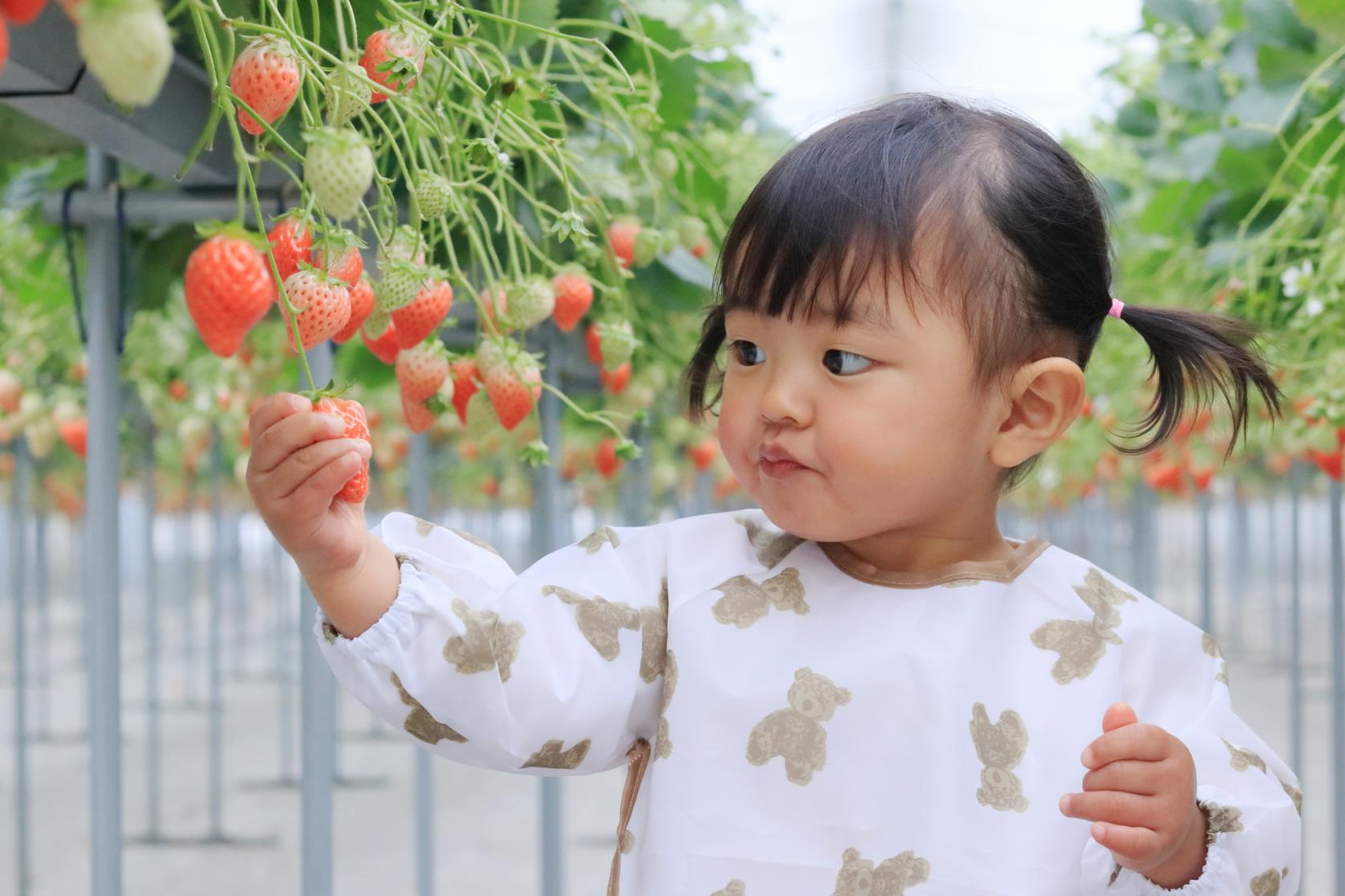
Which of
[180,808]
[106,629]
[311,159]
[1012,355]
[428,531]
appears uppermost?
[311,159]

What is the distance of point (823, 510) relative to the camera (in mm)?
803

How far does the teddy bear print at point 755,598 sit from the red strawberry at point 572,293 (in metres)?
0.20

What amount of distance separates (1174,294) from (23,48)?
183 centimetres

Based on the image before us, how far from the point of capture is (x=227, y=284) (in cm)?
54

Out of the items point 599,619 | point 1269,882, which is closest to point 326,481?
point 599,619

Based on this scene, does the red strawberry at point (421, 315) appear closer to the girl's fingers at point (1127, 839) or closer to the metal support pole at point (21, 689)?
the girl's fingers at point (1127, 839)

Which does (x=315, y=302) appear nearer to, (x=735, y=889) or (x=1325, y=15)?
(x=735, y=889)

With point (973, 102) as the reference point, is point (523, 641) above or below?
below

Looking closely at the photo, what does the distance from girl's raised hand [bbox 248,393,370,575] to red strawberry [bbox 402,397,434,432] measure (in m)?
0.17

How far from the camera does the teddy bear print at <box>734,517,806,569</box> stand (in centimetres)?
90

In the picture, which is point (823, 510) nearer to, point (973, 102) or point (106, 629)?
point (973, 102)

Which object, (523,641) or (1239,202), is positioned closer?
(523,641)

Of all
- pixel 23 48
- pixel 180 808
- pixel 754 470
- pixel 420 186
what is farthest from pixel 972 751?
pixel 180 808

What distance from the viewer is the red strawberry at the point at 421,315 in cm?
73
